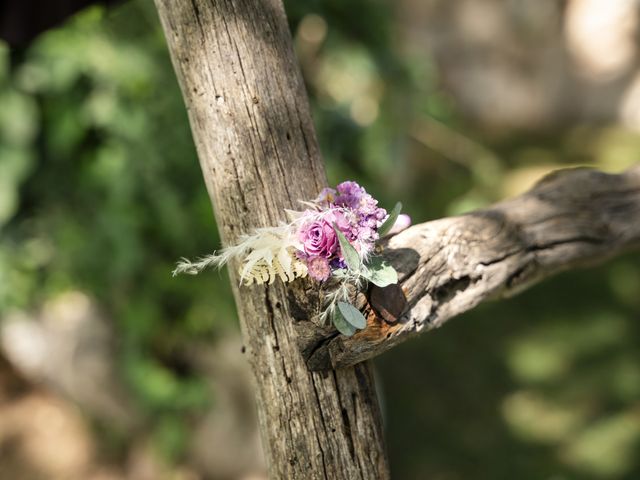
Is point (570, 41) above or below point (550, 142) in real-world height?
above

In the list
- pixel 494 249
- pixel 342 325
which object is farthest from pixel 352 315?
pixel 494 249

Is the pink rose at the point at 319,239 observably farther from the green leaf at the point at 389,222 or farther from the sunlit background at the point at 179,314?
the sunlit background at the point at 179,314

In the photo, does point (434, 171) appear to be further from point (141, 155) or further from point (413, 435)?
point (141, 155)

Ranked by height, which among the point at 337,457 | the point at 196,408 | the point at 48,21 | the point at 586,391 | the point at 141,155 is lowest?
the point at 337,457

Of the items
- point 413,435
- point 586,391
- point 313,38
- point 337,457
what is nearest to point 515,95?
point 313,38

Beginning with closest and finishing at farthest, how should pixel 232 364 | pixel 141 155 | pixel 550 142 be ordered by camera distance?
1. pixel 141 155
2. pixel 232 364
3. pixel 550 142

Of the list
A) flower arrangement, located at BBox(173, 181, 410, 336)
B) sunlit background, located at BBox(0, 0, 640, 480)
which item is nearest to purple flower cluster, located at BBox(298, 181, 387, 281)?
flower arrangement, located at BBox(173, 181, 410, 336)

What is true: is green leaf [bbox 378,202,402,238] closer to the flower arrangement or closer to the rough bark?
the flower arrangement

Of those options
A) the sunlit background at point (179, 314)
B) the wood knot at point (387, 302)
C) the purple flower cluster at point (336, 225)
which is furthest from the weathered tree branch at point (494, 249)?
the sunlit background at point (179, 314)
